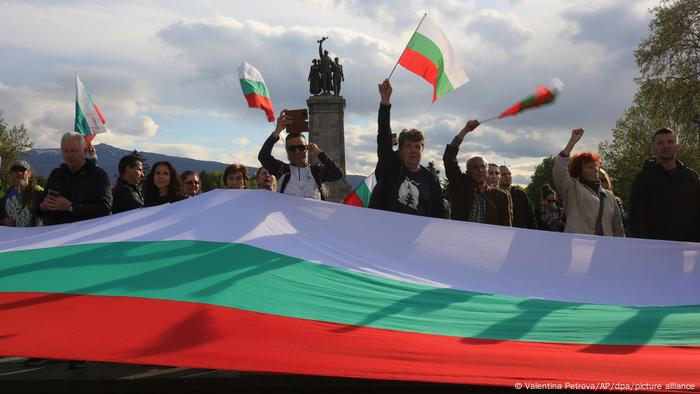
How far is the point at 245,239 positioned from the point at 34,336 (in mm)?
1701

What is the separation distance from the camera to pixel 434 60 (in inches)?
252

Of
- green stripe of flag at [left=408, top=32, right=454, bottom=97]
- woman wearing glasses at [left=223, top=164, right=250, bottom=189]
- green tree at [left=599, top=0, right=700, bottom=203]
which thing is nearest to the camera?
green stripe of flag at [left=408, top=32, right=454, bottom=97]

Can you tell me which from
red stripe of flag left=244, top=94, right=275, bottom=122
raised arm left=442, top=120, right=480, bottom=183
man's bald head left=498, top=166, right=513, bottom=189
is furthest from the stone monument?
raised arm left=442, top=120, right=480, bottom=183

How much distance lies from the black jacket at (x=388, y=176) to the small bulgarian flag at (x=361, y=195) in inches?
70.4

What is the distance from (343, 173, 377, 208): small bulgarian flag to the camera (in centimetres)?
744

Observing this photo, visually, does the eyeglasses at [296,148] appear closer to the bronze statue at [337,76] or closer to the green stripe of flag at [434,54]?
the green stripe of flag at [434,54]

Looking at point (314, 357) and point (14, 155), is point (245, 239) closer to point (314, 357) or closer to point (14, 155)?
point (314, 357)

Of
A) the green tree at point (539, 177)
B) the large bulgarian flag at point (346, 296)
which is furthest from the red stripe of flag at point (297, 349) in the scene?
the green tree at point (539, 177)

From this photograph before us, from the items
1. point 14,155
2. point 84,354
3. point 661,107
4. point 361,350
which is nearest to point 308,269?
point 361,350

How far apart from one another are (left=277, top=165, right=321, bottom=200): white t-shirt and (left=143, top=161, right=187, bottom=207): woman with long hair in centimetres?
90

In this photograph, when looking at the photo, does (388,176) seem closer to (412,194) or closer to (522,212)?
(412,194)

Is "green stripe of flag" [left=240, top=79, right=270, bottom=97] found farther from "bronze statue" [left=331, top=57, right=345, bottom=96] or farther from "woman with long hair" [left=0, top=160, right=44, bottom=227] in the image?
"bronze statue" [left=331, top=57, right=345, bottom=96]

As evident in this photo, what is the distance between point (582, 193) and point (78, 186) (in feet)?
13.8

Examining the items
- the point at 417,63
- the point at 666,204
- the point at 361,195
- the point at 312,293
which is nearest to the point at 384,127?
the point at 417,63
